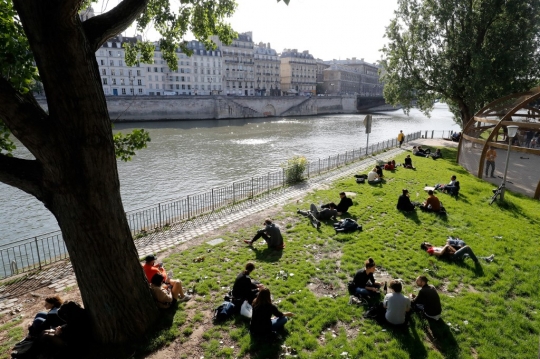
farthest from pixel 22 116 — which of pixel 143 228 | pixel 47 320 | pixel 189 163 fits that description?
pixel 189 163

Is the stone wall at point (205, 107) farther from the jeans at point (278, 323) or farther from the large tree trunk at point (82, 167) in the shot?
the jeans at point (278, 323)

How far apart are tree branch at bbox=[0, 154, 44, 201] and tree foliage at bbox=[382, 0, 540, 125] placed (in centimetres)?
2711

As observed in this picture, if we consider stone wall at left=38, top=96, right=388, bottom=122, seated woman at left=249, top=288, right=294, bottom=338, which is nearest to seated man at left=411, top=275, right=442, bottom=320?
seated woman at left=249, top=288, right=294, bottom=338

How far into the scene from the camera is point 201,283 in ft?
25.3

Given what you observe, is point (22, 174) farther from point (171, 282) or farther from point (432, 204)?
point (432, 204)

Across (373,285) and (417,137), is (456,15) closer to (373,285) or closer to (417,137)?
(417,137)

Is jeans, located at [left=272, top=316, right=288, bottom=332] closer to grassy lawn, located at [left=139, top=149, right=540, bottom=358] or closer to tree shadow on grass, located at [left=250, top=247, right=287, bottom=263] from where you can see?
grassy lawn, located at [left=139, top=149, right=540, bottom=358]

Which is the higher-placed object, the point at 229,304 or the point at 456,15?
the point at 456,15

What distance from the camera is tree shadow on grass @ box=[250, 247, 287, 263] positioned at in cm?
885

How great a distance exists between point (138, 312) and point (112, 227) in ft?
5.26

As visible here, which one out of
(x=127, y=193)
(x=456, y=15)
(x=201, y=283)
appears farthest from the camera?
(x=456, y=15)

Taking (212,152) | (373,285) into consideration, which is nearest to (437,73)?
(212,152)

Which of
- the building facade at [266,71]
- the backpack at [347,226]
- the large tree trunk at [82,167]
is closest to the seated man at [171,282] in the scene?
the large tree trunk at [82,167]

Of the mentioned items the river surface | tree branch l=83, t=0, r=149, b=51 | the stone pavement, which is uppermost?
tree branch l=83, t=0, r=149, b=51
